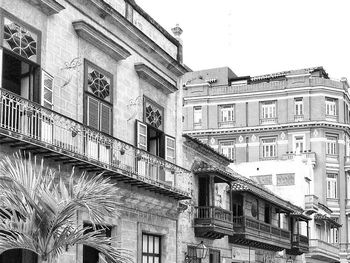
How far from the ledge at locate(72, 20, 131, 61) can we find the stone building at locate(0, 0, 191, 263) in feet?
0.08

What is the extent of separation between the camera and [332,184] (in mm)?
56250

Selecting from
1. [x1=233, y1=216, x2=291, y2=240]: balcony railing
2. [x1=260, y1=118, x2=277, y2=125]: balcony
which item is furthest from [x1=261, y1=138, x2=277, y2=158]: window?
[x1=233, y1=216, x2=291, y2=240]: balcony railing

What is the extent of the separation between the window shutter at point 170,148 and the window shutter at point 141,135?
5.34 ft

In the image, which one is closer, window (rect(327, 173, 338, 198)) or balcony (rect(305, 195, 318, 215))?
balcony (rect(305, 195, 318, 215))


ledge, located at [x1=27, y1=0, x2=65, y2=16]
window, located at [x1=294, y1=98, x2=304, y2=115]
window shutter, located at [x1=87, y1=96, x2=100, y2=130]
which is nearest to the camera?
ledge, located at [x1=27, y1=0, x2=65, y2=16]

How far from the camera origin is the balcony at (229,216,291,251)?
28141 millimetres

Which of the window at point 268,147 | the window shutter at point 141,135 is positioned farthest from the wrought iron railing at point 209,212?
the window at point 268,147

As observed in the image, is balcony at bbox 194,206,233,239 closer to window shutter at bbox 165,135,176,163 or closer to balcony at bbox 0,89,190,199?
window shutter at bbox 165,135,176,163

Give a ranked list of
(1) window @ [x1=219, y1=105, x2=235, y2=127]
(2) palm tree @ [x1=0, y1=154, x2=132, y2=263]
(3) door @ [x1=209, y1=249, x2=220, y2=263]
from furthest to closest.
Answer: (1) window @ [x1=219, y1=105, x2=235, y2=127], (3) door @ [x1=209, y1=249, x2=220, y2=263], (2) palm tree @ [x1=0, y1=154, x2=132, y2=263]

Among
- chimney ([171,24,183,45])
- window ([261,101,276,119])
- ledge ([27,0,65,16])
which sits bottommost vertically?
ledge ([27,0,65,16])

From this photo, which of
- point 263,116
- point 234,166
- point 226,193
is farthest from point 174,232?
point 263,116

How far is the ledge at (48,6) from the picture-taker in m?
15.3

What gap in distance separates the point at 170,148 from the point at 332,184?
120ft

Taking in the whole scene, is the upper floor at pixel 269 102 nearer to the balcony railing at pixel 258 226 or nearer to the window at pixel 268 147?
the window at pixel 268 147
